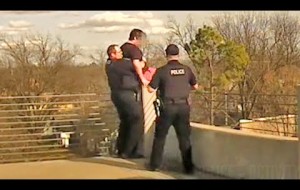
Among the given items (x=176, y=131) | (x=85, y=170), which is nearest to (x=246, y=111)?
(x=176, y=131)

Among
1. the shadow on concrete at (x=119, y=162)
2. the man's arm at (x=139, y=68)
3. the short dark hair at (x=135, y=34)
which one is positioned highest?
the short dark hair at (x=135, y=34)

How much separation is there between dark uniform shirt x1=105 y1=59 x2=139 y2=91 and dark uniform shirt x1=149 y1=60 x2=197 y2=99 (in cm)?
84

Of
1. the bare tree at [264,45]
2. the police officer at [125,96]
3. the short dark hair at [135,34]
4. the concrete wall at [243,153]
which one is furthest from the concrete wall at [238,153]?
the bare tree at [264,45]

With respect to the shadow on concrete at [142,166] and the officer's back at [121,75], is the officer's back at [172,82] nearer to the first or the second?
the shadow on concrete at [142,166]

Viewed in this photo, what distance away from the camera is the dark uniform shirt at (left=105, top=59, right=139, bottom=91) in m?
6.38

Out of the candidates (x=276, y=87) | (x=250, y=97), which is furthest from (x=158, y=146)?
(x=276, y=87)

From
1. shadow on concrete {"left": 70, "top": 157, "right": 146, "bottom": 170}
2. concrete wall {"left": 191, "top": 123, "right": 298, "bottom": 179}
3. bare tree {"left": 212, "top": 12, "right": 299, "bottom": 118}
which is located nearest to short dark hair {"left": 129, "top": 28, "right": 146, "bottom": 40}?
concrete wall {"left": 191, "top": 123, "right": 298, "bottom": 179}

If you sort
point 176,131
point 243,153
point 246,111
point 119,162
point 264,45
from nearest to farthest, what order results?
1. point 243,153
2. point 176,131
3. point 119,162
4. point 246,111
5. point 264,45

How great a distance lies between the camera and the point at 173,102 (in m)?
5.55

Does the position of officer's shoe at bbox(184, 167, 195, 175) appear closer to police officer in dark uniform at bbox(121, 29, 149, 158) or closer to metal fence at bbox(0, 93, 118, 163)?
police officer in dark uniform at bbox(121, 29, 149, 158)

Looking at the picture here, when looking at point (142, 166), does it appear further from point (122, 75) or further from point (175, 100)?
point (122, 75)

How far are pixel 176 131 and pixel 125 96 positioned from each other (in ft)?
3.50

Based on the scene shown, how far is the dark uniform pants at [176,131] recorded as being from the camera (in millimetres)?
5523

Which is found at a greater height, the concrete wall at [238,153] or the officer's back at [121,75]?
the officer's back at [121,75]
